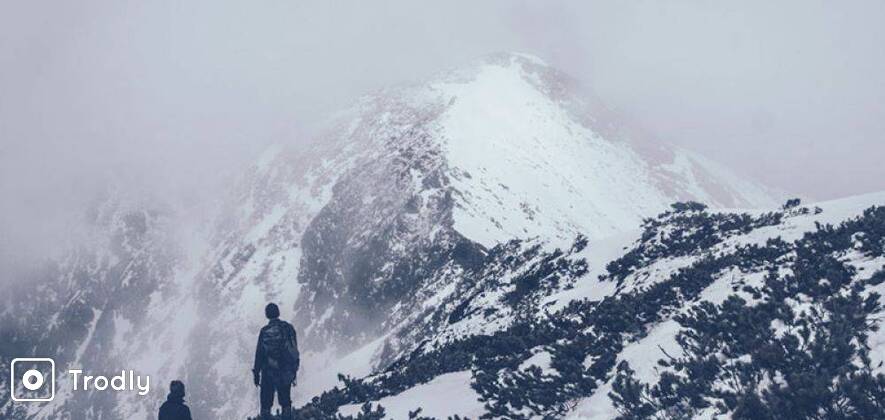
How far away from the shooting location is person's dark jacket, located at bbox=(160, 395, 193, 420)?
13.0 metres

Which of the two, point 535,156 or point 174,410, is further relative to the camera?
point 535,156

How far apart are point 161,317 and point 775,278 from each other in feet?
345

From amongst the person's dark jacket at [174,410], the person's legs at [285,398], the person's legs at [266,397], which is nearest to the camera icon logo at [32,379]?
the person's legs at [266,397]

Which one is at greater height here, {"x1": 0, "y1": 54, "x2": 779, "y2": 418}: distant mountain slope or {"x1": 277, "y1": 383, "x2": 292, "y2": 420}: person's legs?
{"x1": 0, "y1": 54, "x2": 779, "y2": 418}: distant mountain slope

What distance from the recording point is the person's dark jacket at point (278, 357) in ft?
48.6

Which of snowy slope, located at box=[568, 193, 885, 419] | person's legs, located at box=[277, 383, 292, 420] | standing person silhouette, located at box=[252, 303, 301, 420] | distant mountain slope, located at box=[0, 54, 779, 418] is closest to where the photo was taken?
snowy slope, located at box=[568, 193, 885, 419]

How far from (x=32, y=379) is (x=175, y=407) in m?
130

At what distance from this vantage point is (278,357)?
14.9 meters

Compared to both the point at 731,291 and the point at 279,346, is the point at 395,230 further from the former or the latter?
the point at 731,291

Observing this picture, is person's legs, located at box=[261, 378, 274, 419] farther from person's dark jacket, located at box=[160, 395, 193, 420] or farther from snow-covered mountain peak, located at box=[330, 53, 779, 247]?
snow-covered mountain peak, located at box=[330, 53, 779, 247]

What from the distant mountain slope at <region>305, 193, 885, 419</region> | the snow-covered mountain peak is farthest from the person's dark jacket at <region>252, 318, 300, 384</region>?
the snow-covered mountain peak

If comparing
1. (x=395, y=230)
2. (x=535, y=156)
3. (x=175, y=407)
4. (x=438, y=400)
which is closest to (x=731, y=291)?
(x=438, y=400)

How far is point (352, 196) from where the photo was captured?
94562 mm

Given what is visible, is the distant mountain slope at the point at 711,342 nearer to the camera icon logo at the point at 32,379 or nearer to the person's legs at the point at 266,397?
the person's legs at the point at 266,397
